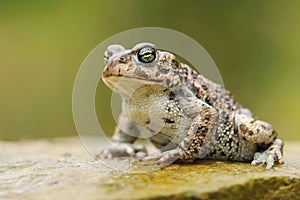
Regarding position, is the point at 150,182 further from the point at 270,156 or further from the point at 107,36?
the point at 107,36

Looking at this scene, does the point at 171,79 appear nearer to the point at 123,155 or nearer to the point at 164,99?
the point at 164,99

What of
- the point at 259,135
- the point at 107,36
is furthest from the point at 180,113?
the point at 107,36

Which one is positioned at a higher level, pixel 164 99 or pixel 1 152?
pixel 164 99

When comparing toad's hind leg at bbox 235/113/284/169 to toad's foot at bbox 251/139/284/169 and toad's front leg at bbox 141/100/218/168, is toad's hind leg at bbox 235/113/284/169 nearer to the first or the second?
toad's foot at bbox 251/139/284/169

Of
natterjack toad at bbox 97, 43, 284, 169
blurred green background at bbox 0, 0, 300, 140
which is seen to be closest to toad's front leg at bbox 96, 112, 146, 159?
natterjack toad at bbox 97, 43, 284, 169

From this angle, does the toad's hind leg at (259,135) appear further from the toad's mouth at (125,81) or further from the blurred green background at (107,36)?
the blurred green background at (107,36)

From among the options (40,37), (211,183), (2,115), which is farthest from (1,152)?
(40,37)
